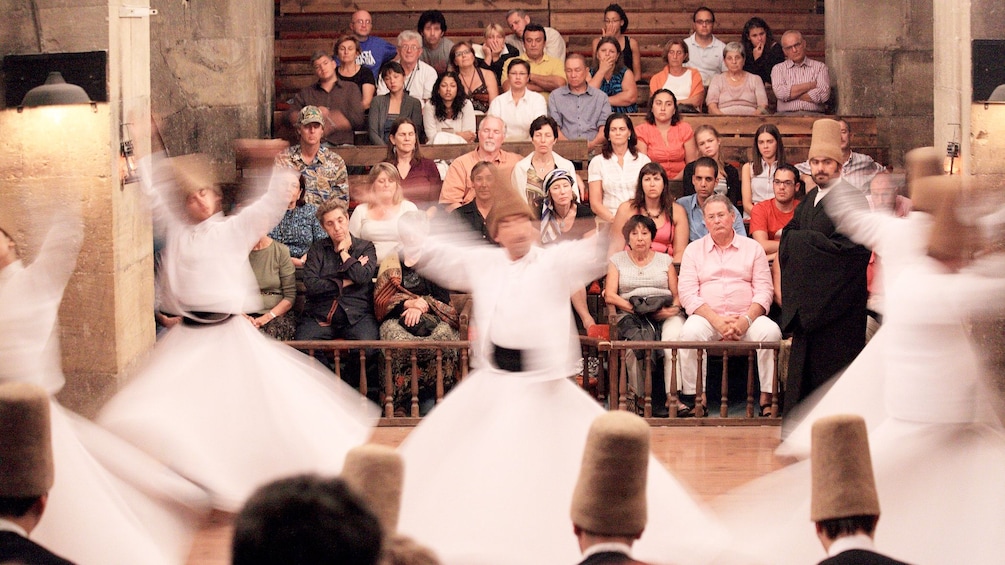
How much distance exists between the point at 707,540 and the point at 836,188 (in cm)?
239

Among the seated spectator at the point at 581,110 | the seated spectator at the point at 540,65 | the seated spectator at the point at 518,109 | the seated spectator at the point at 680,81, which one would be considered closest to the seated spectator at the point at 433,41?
the seated spectator at the point at 540,65

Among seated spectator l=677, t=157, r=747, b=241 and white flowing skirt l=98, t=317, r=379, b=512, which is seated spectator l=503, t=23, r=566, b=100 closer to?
seated spectator l=677, t=157, r=747, b=241

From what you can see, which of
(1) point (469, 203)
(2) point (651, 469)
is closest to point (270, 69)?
(1) point (469, 203)

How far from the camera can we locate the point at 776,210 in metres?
9.35

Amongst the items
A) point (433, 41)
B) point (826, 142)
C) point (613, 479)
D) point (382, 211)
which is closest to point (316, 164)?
point (382, 211)

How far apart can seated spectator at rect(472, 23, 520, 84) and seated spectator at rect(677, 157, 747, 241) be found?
248cm

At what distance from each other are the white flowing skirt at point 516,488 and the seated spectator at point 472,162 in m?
3.90

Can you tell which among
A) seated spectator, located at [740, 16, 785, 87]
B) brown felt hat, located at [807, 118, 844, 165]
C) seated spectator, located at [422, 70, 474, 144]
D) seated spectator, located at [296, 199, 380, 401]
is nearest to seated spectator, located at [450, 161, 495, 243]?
seated spectator, located at [296, 199, 380, 401]

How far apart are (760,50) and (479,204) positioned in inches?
162

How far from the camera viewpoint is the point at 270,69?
12266 millimetres

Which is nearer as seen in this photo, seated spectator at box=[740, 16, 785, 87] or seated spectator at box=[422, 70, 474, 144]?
Answer: seated spectator at box=[422, 70, 474, 144]

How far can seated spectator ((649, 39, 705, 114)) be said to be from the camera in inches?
444

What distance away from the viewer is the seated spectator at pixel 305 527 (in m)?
1.98

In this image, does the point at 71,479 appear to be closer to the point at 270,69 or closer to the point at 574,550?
the point at 574,550
